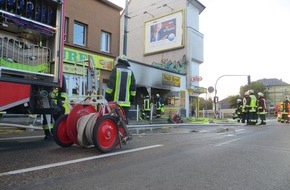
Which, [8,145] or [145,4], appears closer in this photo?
[8,145]

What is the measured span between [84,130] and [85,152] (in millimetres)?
386

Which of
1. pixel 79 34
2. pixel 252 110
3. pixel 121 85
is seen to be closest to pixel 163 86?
pixel 79 34

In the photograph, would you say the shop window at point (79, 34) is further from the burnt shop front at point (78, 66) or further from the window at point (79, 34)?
the burnt shop front at point (78, 66)

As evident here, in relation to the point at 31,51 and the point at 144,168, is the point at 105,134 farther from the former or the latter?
the point at 31,51

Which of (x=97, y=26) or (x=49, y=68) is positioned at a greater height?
(x=97, y=26)

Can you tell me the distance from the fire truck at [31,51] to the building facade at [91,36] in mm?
11290

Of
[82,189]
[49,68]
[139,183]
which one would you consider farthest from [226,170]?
[49,68]

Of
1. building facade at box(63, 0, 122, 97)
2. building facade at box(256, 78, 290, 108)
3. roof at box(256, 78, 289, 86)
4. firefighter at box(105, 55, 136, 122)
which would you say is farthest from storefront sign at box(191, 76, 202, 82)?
roof at box(256, 78, 289, 86)

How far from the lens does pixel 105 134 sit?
582 centimetres

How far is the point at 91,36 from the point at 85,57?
1896 millimetres

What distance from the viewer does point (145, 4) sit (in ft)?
141

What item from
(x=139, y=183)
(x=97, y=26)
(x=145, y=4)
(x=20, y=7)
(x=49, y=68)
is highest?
(x=145, y=4)

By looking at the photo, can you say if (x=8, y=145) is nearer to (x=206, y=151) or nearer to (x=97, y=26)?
(x=206, y=151)

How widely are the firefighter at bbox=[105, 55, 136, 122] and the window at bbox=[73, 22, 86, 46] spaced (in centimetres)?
1362
